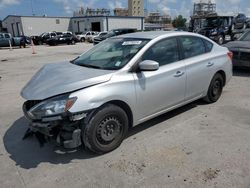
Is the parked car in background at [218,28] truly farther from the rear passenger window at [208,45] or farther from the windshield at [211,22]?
the rear passenger window at [208,45]

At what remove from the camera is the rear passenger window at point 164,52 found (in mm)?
3975

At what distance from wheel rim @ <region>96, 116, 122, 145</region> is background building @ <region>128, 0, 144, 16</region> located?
100763 mm

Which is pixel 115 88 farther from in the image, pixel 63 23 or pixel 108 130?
pixel 63 23

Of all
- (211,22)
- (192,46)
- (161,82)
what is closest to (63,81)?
(161,82)

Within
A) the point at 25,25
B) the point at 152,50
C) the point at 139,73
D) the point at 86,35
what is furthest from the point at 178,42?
the point at 25,25

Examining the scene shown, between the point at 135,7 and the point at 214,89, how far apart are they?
10255cm

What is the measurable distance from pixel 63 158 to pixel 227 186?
2.13 m

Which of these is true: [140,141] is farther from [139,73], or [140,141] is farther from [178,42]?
[178,42]

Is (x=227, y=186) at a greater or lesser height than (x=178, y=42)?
lesser

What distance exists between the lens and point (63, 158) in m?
3.52

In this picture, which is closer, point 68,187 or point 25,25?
point 68,187

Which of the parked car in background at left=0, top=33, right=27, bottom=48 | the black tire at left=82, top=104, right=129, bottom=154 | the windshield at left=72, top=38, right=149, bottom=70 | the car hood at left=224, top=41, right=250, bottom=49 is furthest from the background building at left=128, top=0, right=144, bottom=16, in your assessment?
the black tire at left=82, top=104, right=129, bottom=154

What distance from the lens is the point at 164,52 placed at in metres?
4.22

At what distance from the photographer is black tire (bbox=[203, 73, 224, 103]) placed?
527 centimetres
